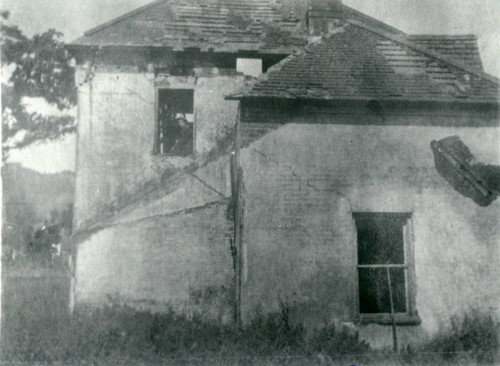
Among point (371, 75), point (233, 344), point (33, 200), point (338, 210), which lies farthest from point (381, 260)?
point (33, 200)

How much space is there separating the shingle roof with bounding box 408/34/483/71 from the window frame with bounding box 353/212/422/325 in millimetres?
5140

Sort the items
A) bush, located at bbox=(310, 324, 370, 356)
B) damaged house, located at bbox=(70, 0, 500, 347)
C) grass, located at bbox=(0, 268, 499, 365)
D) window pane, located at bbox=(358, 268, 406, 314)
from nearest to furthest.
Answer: grass, located at bbox=(0, 268, 499, 365), bush, located at bbox=(310, 324, 370, 356), damaged house, located at bbox=(70, 0, 500, 347), window pane, located at bbox=(358, 268, 406, 314)

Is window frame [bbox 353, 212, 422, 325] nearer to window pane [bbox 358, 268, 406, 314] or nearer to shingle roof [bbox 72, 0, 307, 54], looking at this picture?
window pane [bbox 358, 268, 406, 314]

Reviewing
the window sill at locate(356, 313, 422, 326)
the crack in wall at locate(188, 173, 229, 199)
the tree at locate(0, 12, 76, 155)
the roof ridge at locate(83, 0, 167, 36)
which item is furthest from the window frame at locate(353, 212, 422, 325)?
the tree at locate(0, 12, 76, 155)

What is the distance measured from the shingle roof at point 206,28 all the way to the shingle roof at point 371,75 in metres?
3.04

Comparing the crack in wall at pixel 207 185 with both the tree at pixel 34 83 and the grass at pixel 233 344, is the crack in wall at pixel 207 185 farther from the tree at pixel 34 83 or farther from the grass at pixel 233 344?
the tree at pixel 34 83

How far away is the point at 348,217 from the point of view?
766 centimetres

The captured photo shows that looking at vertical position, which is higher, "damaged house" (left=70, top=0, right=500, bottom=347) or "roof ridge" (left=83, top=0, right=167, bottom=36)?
"roof ridge" (left=83, top=0, right=167, bottom=36)

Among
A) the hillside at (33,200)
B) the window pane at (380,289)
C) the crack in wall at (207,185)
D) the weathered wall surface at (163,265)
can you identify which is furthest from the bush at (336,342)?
the hillside at (33,200)

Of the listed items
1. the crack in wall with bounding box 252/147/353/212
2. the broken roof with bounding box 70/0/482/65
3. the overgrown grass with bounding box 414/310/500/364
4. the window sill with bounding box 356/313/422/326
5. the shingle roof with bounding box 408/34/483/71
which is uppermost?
the broken roof with bounding box 70/0/482/65

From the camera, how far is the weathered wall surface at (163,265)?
1022 centimetres

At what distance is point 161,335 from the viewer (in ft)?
25.6

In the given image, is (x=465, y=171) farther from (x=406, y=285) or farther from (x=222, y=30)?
(x=222, y=30)

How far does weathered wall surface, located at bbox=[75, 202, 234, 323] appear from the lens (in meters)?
10.2
